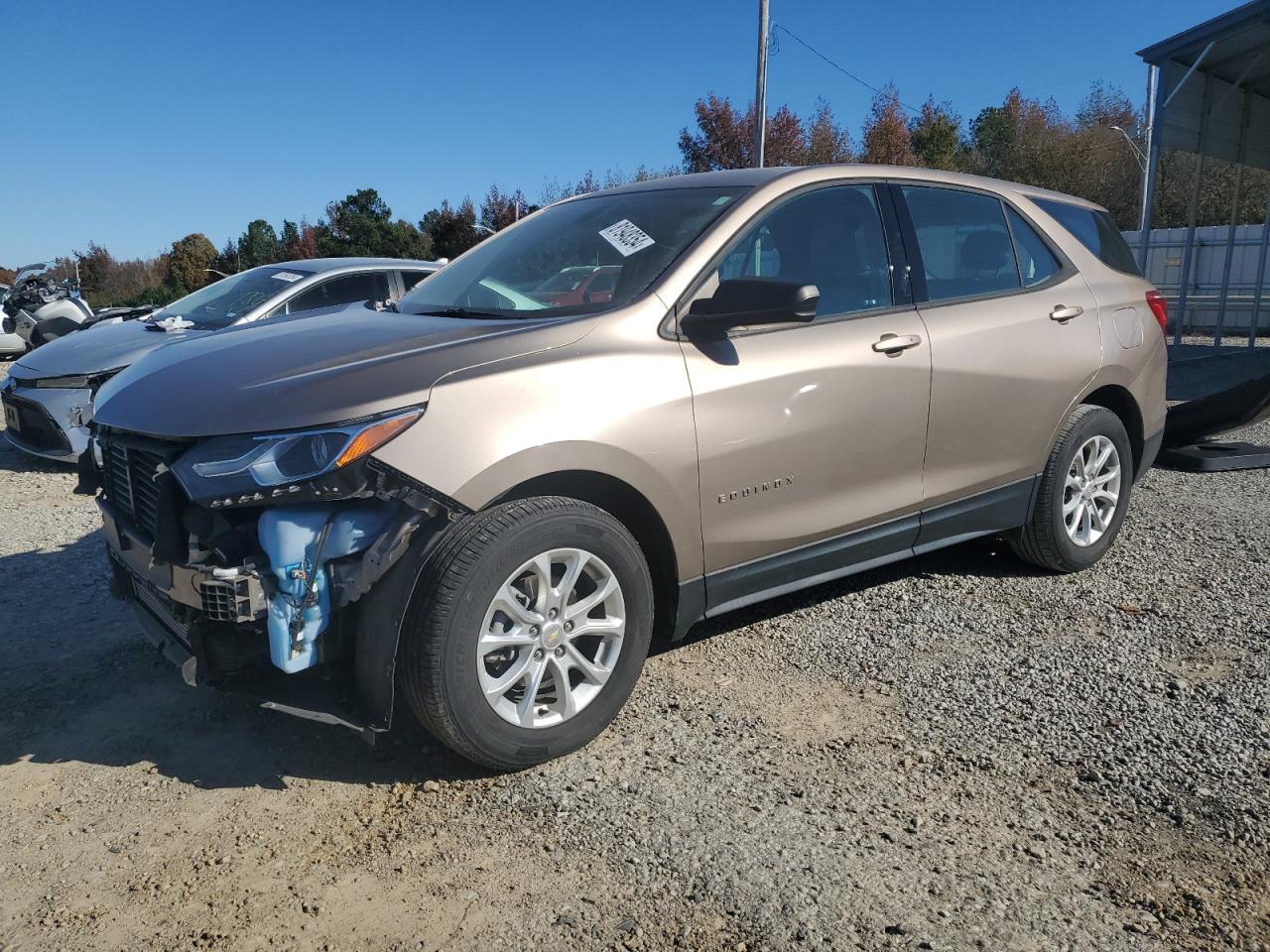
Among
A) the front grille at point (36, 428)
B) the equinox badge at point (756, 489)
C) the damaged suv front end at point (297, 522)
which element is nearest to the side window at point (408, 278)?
the front grille at point (36, 428)

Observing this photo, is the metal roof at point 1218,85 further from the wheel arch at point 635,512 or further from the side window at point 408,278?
the wheel arch at point 635,512

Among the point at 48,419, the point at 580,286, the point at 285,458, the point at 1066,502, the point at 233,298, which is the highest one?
the point at 580,286

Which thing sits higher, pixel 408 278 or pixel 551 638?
pixel 408 278

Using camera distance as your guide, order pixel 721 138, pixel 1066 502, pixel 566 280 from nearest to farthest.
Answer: pixel 566 280 → pixel 1066 502 → pixel 721 138

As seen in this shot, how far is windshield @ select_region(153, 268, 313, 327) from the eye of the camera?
7609mm

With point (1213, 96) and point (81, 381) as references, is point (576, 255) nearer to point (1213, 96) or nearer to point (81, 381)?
point (81, 381)

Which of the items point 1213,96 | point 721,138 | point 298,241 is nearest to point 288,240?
point 298,241

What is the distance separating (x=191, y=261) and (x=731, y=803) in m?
46.3

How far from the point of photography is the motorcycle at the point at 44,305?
11805 millimetres

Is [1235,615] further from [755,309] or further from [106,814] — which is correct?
[106,814]

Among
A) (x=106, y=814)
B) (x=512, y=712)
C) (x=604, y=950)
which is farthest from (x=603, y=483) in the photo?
(x=106, y=814)

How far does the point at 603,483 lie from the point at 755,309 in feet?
2.45

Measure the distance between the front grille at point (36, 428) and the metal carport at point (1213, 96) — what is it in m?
11.1

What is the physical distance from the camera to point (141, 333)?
7582mm
